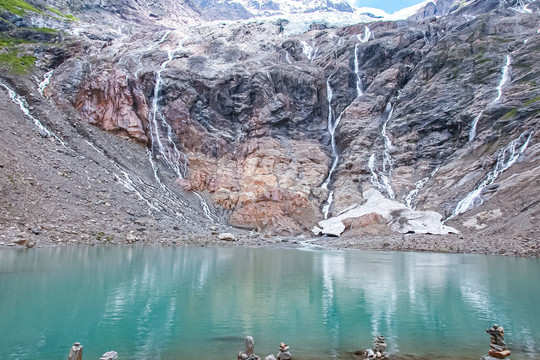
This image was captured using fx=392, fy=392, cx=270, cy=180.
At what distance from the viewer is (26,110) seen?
54.1 meters

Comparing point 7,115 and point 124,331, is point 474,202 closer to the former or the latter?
point 124,331

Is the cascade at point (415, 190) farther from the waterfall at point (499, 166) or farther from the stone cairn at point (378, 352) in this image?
the stone cairn at point (378, 352)

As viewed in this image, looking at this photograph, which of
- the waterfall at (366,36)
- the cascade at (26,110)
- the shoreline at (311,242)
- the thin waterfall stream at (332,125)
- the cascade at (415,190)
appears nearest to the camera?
the shoreline at (311,242)

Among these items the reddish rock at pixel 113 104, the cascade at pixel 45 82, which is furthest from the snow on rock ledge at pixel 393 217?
the cascade at pixel 45 82

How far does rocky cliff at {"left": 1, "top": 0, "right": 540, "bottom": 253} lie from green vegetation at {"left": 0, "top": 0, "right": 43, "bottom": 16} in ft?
126

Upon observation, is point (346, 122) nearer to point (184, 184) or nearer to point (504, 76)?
point (504, 76)

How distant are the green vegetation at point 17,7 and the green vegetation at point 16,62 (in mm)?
49386

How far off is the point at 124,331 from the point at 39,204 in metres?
30.1

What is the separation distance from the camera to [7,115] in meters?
49.3

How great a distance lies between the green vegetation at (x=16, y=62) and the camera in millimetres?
65281

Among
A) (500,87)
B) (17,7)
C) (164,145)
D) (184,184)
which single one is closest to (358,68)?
(500,87)

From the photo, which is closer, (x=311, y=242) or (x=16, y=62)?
(x=311, y=242)

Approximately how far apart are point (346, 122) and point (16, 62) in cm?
6036

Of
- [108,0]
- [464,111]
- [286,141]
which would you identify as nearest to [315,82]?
[286,141]
